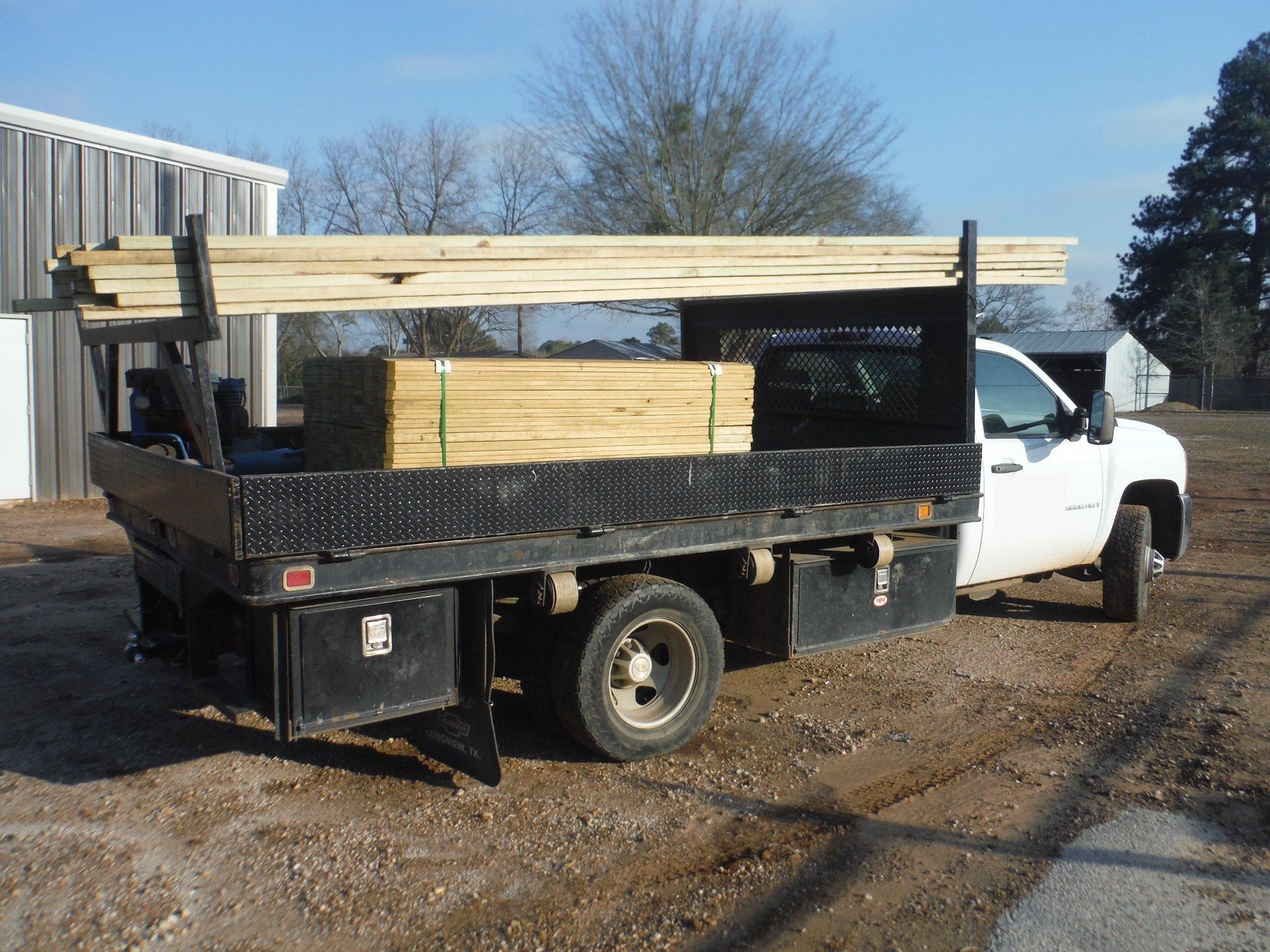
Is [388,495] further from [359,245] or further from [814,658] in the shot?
[814,658]

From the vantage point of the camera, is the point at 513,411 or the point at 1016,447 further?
the point at 1016,447

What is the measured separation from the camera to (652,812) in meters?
4.25

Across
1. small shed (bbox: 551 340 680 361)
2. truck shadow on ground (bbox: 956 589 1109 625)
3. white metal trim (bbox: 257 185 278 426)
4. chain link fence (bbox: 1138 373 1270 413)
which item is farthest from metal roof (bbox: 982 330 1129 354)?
truck shadow on ground (bbox: 956 589 1109 625)

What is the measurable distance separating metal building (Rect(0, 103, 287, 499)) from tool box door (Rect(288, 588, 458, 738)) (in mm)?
10316

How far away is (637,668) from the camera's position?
15.4 ft

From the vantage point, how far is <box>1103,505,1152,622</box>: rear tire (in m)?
7.32

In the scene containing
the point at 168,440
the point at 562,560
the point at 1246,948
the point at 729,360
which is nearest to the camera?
the point at 1246,948

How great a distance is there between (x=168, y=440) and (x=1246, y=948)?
5.19 m

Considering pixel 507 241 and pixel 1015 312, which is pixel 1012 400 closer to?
pixel 507 241

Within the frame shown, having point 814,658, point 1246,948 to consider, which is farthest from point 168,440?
point 1246,948

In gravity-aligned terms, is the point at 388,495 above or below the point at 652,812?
above

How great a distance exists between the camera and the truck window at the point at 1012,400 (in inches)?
263

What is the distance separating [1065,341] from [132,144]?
4662 cm

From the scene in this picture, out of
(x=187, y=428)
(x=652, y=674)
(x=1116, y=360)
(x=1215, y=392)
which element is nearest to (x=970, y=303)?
(x=652, y=674)
